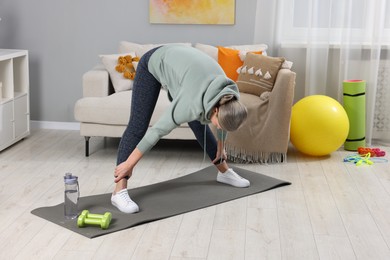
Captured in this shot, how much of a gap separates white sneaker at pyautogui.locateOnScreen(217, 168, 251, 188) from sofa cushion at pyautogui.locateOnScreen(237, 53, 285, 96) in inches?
32.4

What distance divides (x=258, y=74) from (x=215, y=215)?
1481 mm

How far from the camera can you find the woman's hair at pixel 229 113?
3406 mm

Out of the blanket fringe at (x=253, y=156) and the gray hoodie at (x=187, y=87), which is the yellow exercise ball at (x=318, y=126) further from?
the gray hoodie at (x=187, y=87)

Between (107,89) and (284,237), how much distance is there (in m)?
2.18

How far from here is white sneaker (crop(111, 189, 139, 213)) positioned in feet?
12.3

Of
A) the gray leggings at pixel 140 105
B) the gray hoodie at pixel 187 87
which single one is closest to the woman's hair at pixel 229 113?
the gray hoodie at pixel 187 87

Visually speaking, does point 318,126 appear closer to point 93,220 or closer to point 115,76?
point 115,76

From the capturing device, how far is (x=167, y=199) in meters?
4.01

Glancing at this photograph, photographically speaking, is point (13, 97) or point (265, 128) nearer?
point (265, 128)

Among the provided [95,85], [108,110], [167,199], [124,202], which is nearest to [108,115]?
[108,110]

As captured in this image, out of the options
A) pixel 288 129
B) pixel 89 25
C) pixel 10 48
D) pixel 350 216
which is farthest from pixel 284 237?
pixel 10 48

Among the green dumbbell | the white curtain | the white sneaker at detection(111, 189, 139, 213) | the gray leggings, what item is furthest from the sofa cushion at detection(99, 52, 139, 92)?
the green dumbbell

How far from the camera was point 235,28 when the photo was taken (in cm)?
564

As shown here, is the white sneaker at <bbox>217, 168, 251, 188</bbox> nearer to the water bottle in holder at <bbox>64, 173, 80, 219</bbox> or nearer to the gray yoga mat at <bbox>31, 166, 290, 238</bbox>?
the gray yoga mat at <bbox>31, 166, 290, 238</bbox>
